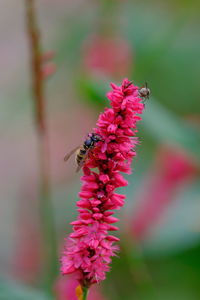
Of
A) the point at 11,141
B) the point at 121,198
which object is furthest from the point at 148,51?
the point at 121,198

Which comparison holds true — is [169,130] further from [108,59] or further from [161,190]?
[108,59]

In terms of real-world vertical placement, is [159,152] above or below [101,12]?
below

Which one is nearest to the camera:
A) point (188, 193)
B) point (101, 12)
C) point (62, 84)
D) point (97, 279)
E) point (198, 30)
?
point (97, 279)

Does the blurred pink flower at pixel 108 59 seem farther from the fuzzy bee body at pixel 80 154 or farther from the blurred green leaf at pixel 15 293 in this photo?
the fuzzy bee body at pixel 80 154

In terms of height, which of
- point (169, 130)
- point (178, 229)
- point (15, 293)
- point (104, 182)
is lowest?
point (15, 293)

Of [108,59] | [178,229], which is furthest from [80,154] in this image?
[108,59]

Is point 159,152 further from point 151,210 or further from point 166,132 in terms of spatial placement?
point 166,132
